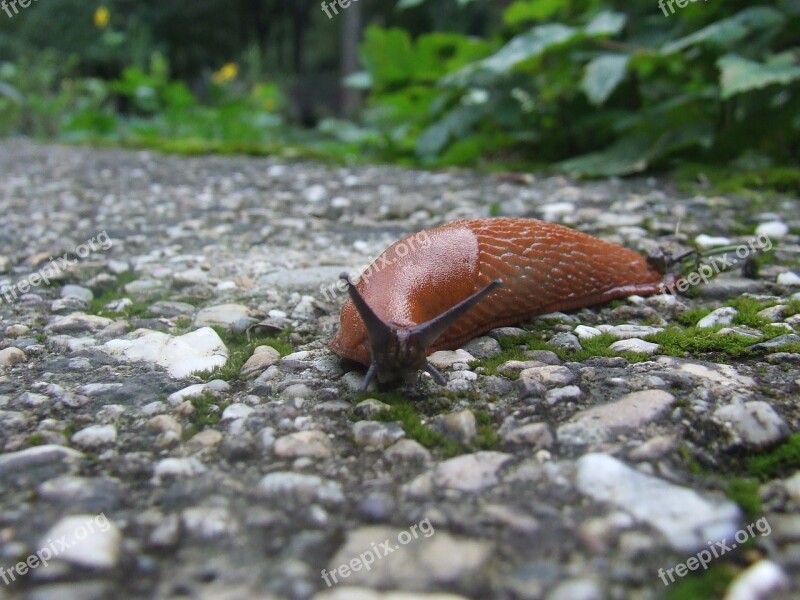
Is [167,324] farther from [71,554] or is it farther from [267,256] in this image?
[71,554]

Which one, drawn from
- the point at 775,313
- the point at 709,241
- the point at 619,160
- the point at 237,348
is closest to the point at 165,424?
the point at 237,348

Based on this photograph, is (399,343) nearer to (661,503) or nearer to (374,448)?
(374,448)

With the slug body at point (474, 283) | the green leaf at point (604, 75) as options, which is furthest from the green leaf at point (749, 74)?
the slug body at point (474, 283)

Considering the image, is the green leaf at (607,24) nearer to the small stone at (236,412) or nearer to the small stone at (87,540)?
the small stone at (236,412)

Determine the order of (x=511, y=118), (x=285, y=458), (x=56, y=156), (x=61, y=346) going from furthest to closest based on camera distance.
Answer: (x=56, y=156), (x=511, y=118), (x=61, y=346), (x=285, y=458)

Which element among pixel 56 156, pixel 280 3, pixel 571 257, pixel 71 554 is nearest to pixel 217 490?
pixel 71 554
